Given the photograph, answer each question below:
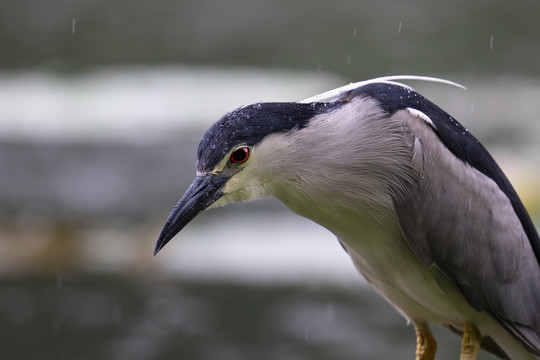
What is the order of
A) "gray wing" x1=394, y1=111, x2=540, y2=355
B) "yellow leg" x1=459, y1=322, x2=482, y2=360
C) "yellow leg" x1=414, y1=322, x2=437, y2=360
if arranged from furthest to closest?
"yellow leg" x1=414, y1=322, x2=437, y2=360 → "yellow leg" x1=459, y1=322, x2=482, y2=360 → "gray wing" x1=394, y1=111, x2=540, y2=355

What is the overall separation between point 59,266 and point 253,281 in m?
1.23

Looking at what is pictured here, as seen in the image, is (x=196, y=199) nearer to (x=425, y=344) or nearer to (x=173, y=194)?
(x=425, y=344)

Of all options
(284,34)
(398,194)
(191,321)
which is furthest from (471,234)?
(284,34)

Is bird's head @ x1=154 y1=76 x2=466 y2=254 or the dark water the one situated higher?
bird's head @ x1=154 y1=76 x2=466 y2=254

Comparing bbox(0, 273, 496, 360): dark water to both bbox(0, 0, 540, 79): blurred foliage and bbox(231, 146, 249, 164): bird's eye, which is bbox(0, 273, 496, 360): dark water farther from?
bbox(231, 146, 249, 164): bird's eye

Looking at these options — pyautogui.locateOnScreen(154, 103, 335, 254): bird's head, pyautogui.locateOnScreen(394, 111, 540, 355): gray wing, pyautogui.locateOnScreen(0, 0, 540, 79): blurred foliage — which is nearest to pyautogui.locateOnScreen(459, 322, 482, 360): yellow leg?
pyautogui.locateOnScreen(394, 111, 540, 355): gray wing

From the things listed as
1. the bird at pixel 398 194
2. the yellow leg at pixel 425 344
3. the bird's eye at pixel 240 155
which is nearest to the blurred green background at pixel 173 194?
the yellow leg at pixel 425 344

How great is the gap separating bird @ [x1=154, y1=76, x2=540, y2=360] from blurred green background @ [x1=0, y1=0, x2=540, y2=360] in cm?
212

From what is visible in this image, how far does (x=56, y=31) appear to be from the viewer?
855 cm

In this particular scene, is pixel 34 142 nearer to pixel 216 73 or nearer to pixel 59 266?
pixel 59 266

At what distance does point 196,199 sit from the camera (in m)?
2.62

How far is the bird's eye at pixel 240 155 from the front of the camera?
8.48 ft

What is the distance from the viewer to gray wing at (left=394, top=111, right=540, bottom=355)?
2814 mm

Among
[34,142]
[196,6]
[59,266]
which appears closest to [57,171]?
[34,142]
